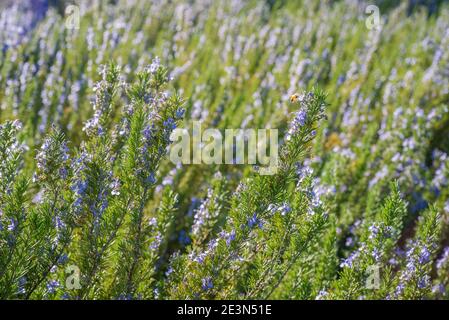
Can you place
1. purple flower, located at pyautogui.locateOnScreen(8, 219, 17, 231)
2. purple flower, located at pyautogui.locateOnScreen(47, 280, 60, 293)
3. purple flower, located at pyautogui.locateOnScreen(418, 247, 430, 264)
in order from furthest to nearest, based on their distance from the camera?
purple flower, located at pyautogui.locateOnScreen(418, 247, 430, 264) < purple flower, located at pyautogui.locateOnScreen(47, 280, 60, 293) < purple flower, located at pyautogui.locateOnScreen(8, 219, 17, 231)

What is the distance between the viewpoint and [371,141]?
A: 873 cm

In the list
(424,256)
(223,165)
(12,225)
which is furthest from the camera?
(223,165)

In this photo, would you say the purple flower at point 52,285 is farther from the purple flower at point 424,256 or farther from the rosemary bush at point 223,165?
the purple flower at point 424,256

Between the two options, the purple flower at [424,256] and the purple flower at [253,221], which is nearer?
the purple flower at [253,221]

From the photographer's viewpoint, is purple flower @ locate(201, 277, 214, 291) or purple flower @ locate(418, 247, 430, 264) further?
purple flower @ locate(418, 247, 430, 264)

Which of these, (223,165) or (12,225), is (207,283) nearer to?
(12,225)

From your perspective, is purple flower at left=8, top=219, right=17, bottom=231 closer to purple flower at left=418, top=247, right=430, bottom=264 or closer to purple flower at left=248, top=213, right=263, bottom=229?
purple flower at left=248, top=213, right=263, bottom=229

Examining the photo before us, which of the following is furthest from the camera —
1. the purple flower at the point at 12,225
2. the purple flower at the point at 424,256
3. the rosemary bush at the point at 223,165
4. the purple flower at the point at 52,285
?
the purple flower at the point at 424,256

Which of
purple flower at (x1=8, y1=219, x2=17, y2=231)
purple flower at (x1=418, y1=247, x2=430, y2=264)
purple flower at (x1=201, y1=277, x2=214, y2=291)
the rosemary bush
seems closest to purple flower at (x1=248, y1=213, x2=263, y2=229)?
the rosemary bush

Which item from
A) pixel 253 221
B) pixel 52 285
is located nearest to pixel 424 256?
pixel 253 221

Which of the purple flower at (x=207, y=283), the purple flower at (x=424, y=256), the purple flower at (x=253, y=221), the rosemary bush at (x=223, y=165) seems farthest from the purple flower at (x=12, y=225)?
the purple flower at (x=424, y=256)
